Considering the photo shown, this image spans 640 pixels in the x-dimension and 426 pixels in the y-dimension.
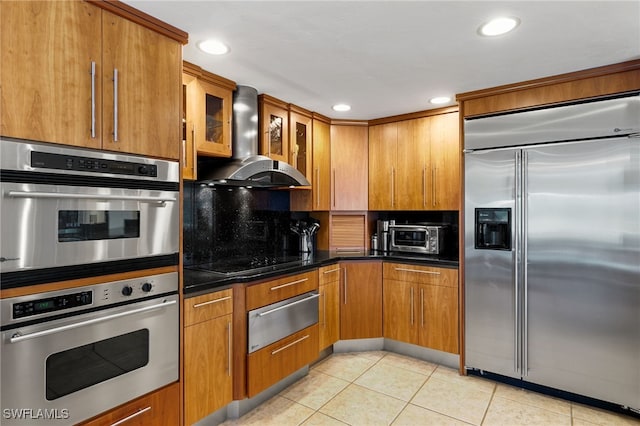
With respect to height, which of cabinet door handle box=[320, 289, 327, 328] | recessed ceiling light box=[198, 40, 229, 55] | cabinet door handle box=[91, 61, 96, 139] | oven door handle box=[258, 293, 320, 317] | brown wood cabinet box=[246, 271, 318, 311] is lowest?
cabinet door handle box=[320, 289, 327, 328]

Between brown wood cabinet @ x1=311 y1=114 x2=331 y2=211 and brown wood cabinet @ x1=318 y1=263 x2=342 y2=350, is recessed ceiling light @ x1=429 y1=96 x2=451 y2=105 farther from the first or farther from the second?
brown wood cabinet @ x1=318 y1=263 x2=342 y2=350

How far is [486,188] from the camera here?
111 inches

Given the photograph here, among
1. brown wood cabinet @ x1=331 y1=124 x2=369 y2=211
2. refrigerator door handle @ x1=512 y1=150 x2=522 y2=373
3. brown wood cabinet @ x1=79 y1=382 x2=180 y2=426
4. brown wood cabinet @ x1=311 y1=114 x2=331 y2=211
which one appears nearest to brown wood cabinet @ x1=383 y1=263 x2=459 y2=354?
refrigerator door handle @ x1=512 y1=150 x2=522 y2=373

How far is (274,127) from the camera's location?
10.1 feet

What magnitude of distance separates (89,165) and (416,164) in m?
2.74

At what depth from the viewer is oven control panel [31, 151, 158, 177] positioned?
1.41m

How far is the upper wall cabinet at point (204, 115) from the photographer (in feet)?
7.63

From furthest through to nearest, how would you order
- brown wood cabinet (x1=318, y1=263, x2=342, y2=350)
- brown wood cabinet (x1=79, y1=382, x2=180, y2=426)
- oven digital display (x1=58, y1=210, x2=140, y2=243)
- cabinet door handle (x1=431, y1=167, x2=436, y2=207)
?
cabinet door handle (x1=431, y1=167, x2=436, y2=207)
brown wood cabinet (x1=318, y1=263, x2=342, y2=350)
brown wood cabinet (x1=79, y1=382, x2=180, y2=426)
oven digital display (x1=58, y1=210, x2=140, y2=243)

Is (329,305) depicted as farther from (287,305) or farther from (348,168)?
(348,168)

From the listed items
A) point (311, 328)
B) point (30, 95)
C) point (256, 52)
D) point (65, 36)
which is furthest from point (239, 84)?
point (311, 328)

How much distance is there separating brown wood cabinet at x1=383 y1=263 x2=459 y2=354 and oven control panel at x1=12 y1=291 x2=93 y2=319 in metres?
2.46

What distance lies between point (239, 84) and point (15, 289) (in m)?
1.92

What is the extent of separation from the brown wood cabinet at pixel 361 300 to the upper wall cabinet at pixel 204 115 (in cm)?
160

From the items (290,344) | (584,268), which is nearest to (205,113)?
(290,344)
